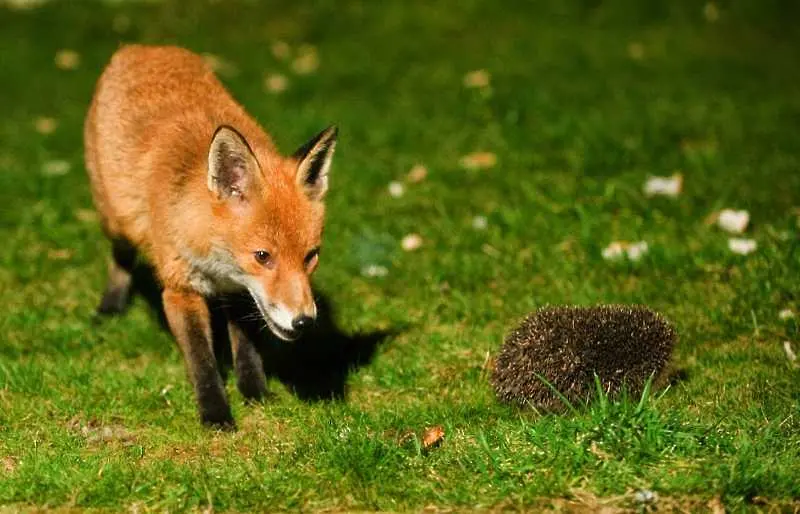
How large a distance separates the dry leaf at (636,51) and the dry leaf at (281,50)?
12.7ft

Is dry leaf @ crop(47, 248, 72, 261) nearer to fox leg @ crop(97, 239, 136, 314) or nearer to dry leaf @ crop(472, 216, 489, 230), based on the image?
fox leg @ crop(97, 239, 136, 314)

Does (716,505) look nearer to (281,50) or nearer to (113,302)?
(113,302)

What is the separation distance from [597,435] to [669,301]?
219cm

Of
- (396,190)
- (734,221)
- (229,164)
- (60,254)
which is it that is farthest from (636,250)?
(60,254)

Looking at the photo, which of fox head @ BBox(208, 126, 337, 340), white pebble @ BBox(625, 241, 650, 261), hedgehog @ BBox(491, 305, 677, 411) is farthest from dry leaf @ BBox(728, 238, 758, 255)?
fox head @ BBox(208, 126, 337, 340)

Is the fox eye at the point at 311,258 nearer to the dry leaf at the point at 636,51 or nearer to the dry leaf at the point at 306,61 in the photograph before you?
the dry leaf at the point at 306,61

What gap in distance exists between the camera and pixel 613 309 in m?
5.23

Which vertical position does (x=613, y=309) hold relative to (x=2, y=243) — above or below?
above

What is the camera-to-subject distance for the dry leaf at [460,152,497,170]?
8820 millimetres

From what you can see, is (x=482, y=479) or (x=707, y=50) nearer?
(x=482, y=479)

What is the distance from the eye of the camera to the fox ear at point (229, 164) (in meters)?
5.00

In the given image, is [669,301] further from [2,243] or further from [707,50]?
[707,50]

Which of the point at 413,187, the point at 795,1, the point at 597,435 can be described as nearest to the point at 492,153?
the point at 413,187

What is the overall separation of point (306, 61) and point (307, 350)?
618cm
